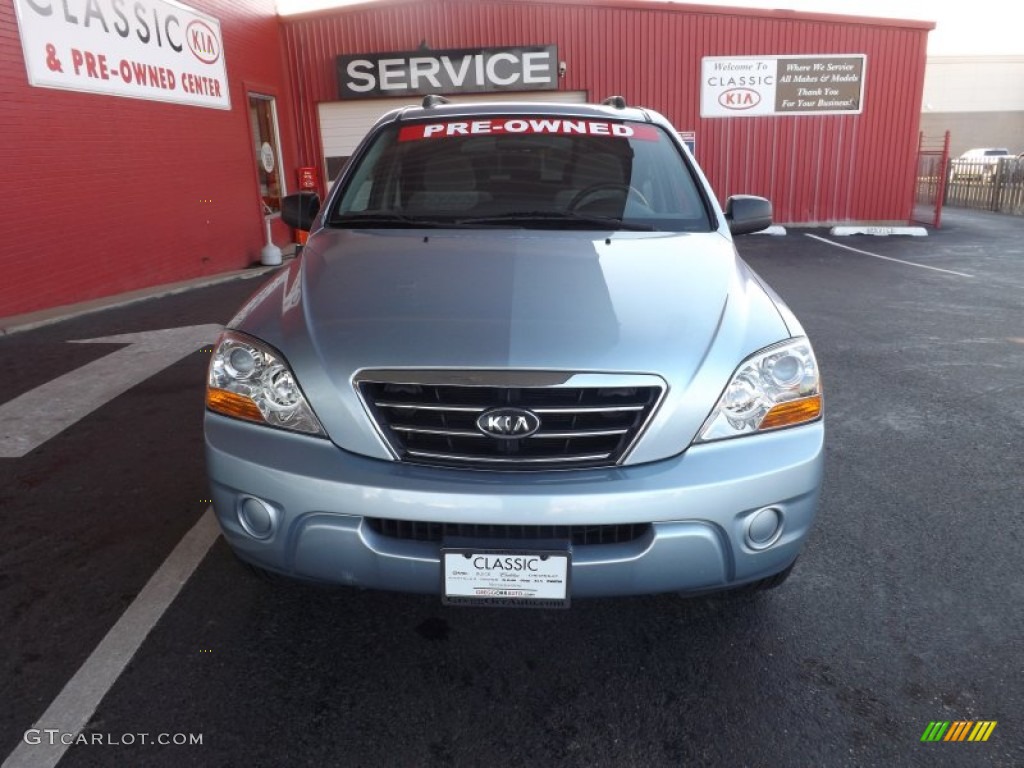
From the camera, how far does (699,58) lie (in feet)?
45.5

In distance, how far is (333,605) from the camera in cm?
245

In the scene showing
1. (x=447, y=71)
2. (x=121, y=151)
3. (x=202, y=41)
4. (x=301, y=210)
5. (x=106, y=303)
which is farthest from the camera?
(x=447, y=71)

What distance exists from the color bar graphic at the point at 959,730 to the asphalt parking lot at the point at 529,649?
2 centimetres

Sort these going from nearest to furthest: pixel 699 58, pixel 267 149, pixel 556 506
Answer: pixel 556 506 < pixel 267 149 < pixel 699 58

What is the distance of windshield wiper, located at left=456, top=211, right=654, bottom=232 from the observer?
2.89m

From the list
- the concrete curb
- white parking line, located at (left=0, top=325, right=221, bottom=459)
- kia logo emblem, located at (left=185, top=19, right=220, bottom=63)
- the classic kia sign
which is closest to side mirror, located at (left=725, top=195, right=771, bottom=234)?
white parking line, located at (left=0, top=325, right=221, bottom=459)

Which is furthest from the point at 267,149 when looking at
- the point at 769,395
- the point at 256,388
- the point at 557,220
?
the point at 769,395

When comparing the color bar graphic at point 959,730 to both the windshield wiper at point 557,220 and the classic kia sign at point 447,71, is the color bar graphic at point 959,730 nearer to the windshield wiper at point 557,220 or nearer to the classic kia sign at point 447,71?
the windshield wiper at point 557,220

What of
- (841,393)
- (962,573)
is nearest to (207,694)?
(962,573)

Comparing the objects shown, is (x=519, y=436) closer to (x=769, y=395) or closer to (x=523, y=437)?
(x=523, y=437)

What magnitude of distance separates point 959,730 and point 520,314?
1.57 meters

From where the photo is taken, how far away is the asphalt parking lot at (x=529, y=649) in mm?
1874

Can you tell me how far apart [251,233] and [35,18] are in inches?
185

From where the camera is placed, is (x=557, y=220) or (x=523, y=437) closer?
(x=523, y=437)
